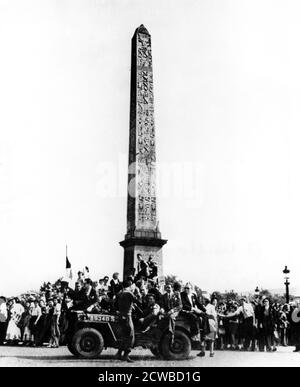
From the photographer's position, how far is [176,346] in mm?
10602

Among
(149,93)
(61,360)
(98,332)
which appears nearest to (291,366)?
(98,332)

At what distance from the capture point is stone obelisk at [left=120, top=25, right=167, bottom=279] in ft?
55.4

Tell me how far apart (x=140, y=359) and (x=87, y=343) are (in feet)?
3.88

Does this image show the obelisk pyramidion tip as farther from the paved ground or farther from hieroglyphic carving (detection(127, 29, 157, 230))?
the paved ground

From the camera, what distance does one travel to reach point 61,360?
10414mm

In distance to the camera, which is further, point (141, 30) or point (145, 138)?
point (141, 30)

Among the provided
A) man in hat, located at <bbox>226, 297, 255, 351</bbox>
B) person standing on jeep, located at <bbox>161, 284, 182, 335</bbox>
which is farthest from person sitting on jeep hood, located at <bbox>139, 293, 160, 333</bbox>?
man in hat, located at <bbox>226, 297, 255, 351</bbox>

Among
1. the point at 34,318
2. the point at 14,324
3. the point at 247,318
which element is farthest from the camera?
the point at 14,324

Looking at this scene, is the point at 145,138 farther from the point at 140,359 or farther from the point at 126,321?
the point at 140,359

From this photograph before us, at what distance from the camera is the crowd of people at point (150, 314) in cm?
1069

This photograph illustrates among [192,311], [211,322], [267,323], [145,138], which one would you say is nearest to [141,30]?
[145,138]

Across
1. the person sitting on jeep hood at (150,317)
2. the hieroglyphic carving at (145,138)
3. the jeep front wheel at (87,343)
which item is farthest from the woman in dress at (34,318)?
the person sitting on jeep hood at (150,317)
